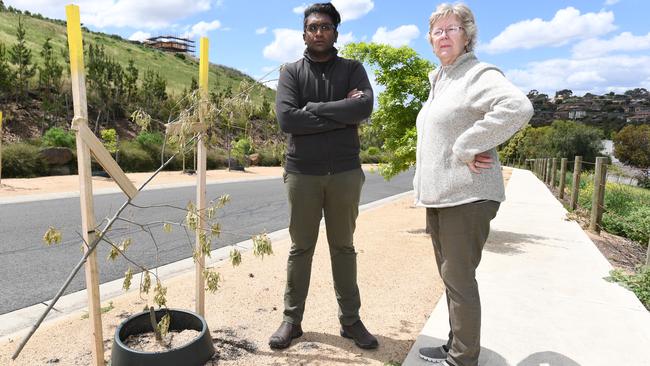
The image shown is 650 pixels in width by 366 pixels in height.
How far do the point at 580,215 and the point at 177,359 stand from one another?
332 inches

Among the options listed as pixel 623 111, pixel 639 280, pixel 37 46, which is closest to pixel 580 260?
pixel 639 280

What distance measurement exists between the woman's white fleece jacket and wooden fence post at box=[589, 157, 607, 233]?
6.11 meters

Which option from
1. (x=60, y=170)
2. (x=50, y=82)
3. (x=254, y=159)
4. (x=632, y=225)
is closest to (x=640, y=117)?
(x=254, y=159)

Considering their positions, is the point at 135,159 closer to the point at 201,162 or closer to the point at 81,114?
the point at 201,162

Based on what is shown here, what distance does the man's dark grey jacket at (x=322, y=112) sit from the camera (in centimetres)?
275

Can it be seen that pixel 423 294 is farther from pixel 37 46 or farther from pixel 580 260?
pixel 37 46

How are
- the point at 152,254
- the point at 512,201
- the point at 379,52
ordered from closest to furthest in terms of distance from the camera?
1. the point at 152,254
2. the point at 379,52
3. the point at 512,201

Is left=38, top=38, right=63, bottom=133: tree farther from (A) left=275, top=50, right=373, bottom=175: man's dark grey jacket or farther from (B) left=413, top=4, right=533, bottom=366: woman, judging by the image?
(B) left=413, top=4, right=533, bottom=366: woman

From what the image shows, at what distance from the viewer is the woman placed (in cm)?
218

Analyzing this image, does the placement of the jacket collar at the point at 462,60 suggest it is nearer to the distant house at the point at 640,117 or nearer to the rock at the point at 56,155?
the rock at the point at 56,155

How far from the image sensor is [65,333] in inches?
122

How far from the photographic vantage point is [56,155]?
55.9 ft

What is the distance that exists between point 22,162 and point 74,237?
1156 cm

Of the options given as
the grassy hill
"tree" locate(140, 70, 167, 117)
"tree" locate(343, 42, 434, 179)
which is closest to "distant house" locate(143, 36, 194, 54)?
the grassy hill
